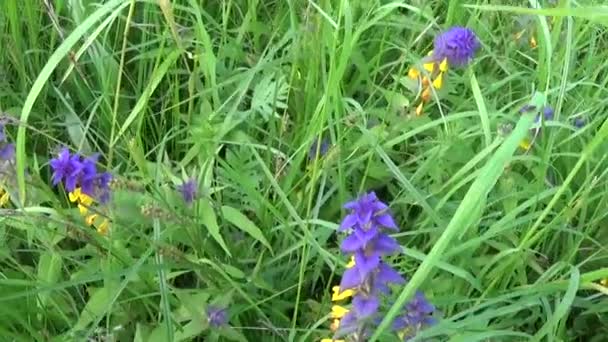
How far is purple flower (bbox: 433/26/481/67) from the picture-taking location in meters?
1.33

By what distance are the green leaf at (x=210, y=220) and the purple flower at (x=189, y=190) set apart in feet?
0.05

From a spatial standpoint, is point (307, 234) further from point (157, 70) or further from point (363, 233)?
point (157, 70)

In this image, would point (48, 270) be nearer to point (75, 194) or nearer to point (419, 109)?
point (75, 194)

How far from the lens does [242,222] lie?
3.90 ft

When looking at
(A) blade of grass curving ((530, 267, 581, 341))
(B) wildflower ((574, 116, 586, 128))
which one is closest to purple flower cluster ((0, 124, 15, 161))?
(A) blade of grass curving ((530, 267, 581, 341))

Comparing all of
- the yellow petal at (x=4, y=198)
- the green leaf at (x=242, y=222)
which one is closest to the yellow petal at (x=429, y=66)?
the green leaf at (x=242, y=222)

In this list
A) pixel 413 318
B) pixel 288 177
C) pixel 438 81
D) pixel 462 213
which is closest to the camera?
Answer: pixel 462 213

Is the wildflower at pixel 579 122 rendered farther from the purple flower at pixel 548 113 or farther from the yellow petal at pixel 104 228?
the yellow petal at pixel 104 228

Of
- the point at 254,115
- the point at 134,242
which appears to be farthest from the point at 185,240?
the point at 254,115

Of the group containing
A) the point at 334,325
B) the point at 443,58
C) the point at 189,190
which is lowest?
the point at 334,325

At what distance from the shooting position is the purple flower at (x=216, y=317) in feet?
3.60

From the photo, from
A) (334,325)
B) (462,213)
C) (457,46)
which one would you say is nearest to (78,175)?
(334,325)

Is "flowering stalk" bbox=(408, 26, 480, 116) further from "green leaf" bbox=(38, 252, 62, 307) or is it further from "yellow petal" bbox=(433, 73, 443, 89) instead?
"green leaf" bbox=(38, 252, 62, 307)

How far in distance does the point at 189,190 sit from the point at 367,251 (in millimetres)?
321
